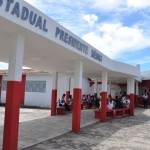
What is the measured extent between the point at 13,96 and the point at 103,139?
4804 millimetres

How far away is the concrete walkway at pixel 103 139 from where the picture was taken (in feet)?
31.4

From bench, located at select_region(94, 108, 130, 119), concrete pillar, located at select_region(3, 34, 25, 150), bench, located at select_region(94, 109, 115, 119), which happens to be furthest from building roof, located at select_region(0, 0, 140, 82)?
bench, located at select_region(94, 108, 130, 119)

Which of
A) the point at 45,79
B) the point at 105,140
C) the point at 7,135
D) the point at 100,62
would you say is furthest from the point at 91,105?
the point at 7,135

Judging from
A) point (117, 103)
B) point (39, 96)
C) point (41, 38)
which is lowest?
point (117, 103)

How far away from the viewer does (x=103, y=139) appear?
1118 centimetres

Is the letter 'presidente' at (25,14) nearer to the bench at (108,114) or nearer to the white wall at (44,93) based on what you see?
the bench at (108,114)

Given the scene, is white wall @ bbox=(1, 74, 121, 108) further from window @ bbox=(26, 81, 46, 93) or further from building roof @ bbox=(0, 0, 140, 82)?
building roof @ bbox=(0, 0, 140, 82)

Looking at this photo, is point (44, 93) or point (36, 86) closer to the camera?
point (44, 93)

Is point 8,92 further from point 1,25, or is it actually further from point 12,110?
point 1,25

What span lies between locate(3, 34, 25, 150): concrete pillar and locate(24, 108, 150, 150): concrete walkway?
1171 mm

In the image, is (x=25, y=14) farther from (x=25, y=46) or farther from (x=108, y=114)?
(x=108, y=114)

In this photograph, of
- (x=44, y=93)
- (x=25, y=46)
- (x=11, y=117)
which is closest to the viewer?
(x=11, y=117)

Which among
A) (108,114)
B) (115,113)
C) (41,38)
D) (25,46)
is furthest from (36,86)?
(41,38)

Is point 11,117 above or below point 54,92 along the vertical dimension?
below
